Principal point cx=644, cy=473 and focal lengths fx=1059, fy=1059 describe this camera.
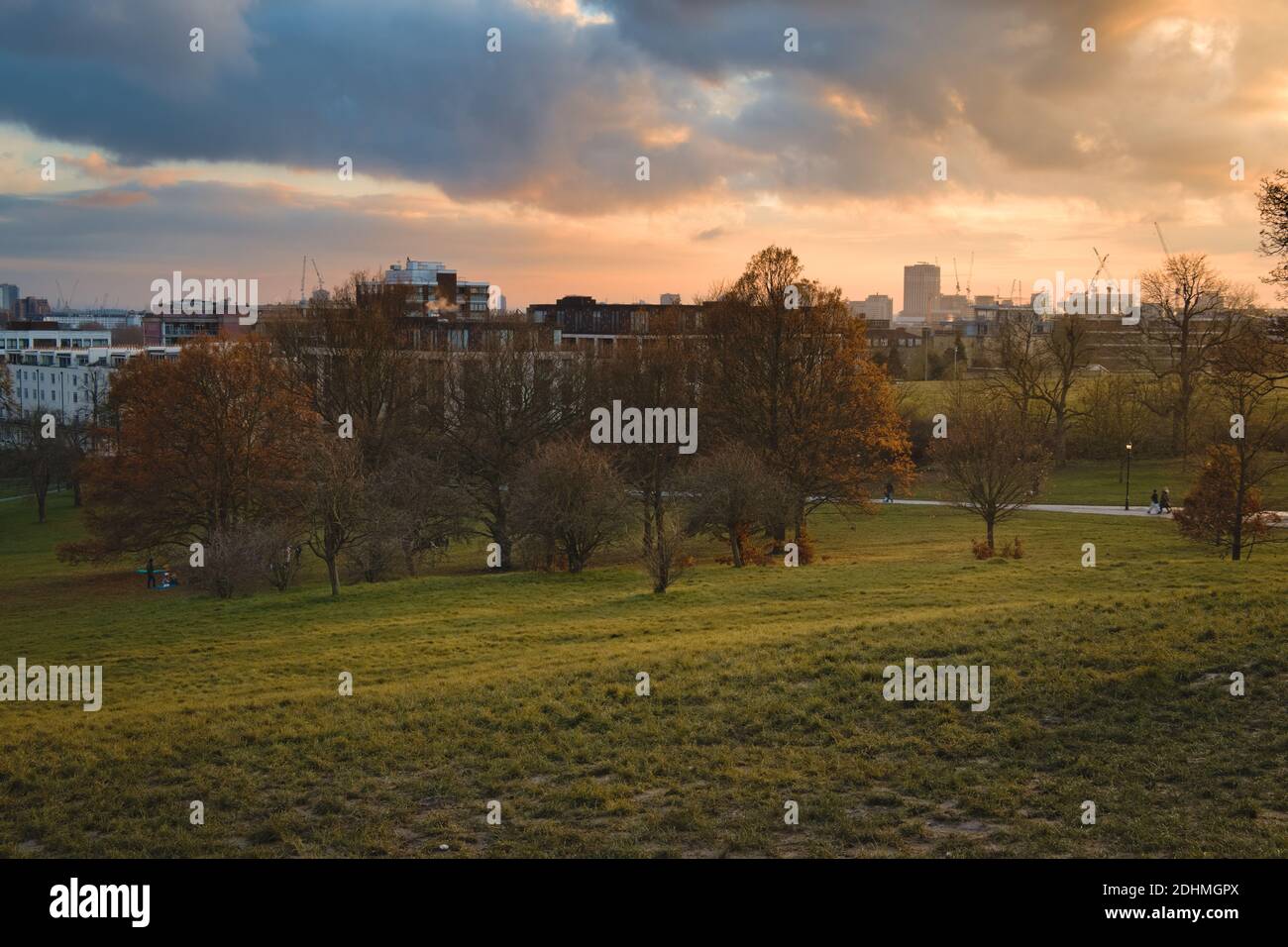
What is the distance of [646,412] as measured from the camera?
4694cm

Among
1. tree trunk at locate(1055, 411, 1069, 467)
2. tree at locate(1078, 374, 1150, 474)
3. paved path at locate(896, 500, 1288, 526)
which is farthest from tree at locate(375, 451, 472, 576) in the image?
tree at locate(1078, 374, 1150, 474)

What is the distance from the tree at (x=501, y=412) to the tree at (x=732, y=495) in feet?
28.1

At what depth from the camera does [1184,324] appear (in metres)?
75.8

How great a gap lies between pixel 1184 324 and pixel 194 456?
66181 mm

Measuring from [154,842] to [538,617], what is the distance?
16.9 m

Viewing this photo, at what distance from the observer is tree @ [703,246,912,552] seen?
45.6 metres

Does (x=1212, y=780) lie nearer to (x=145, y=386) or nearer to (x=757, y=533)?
(x=757, y=533)
